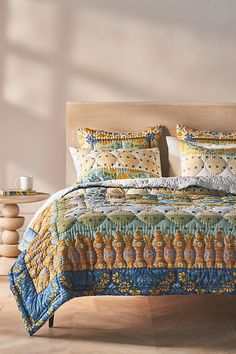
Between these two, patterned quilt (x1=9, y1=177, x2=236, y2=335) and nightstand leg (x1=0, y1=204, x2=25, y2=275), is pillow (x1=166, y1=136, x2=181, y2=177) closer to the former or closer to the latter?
nightstand leg (x1=0, y1=204, x2=25, y2=275)

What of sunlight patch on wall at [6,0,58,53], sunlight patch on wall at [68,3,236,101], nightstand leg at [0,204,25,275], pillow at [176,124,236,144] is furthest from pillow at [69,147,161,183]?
sunlight patch on wall at [6,0,58,53]

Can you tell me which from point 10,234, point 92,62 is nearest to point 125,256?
point 10,234

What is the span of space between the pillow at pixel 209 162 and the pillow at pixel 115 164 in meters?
0.24

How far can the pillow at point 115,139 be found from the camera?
15.1ft

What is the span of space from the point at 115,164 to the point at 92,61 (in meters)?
1.04

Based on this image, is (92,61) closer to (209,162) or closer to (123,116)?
(123,116)

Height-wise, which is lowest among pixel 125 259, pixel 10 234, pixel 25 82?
pixel 10 234

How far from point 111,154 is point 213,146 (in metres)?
0.75

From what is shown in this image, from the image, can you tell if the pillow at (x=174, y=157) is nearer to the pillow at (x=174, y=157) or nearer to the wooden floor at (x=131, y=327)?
the pillow at (x=174, y=157)

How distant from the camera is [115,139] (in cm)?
465

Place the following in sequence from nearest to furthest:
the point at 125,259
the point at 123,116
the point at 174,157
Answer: the point at 125,259 < the point at 174,157 < the point at 123,116

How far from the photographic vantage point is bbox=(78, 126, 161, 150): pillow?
15.1ft

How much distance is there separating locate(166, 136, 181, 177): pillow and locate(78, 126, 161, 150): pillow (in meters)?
0.11

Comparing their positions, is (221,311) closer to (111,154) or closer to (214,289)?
(214,289)
